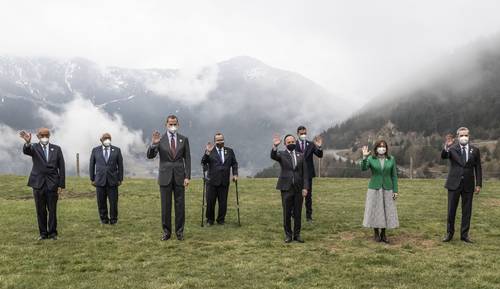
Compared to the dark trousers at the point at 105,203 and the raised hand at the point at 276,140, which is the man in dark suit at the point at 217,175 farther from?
the raised hand at the point at 276,140

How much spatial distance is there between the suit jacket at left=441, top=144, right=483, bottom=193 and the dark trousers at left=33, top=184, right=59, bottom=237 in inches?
402

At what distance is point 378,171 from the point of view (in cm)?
1146

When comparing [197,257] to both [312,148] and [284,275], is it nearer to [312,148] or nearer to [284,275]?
[284,275]

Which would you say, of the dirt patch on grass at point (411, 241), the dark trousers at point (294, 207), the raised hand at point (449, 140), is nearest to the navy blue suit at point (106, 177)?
the dark trousers at point (294, 207)

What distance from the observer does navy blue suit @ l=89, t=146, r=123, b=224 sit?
1452cm

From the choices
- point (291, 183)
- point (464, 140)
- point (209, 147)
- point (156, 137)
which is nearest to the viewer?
point (156, 137)

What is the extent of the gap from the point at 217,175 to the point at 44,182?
16.3 feet

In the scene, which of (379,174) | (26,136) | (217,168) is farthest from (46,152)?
(379,174)

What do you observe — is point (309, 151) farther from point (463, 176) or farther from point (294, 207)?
point (463, 176)

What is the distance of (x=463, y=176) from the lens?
11.6 metres

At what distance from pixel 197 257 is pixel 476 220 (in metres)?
10.2

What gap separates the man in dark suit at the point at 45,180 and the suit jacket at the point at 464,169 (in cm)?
1003

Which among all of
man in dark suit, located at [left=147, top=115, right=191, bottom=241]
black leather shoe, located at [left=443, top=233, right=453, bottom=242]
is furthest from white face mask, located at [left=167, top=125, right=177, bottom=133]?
black leather shoe, located at [left=443, top=233, right=453, bottom=242]

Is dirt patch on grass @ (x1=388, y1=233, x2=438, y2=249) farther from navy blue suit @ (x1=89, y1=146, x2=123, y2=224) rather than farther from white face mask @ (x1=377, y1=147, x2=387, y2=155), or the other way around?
navy blue suit @ (x1=89, y1=146, x2=123, y2=224)
